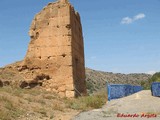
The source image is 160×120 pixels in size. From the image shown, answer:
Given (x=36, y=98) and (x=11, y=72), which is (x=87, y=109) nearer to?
(x=36, y=98)

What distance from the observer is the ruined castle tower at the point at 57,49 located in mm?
19516

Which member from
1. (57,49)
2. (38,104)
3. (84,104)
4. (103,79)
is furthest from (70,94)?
(103,79)

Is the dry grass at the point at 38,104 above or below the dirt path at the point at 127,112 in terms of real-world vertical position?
above

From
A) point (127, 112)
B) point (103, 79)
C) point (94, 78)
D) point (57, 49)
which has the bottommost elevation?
point (127, 112)

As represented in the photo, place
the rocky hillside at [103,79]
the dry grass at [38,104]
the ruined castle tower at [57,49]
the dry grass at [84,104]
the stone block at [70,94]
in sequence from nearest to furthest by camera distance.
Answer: the dry grass at [38,104] < the dry grass at [84,104] < the stone block at [70,94] < the ruined castle tower at [57,49] < the rocky hillside at [103,79]

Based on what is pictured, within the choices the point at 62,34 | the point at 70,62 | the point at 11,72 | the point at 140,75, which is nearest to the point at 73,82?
the point at 70,62

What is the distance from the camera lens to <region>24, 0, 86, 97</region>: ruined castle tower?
19.5 m

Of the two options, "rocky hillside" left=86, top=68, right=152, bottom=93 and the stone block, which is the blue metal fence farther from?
"rocky hillside" left=86, top=68, right=152, bottom=93

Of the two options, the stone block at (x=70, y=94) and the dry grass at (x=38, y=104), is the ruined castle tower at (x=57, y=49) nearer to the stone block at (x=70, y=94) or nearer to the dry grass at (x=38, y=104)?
the stone block at (x=70, y=94)

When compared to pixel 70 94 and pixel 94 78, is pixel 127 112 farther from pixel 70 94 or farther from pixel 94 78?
pixel 94 78

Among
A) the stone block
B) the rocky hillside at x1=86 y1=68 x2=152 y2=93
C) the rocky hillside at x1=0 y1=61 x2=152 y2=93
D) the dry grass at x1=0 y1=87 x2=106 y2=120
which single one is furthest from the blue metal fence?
the rocky hillside at x1=86 y1=68 x2=152 y2=93

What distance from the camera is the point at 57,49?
65.6 ft

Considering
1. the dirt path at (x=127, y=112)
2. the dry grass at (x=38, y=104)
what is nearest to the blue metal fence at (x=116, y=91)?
the dirt path at (x=127, y=112)

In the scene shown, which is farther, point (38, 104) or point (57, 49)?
point (57, 49)
